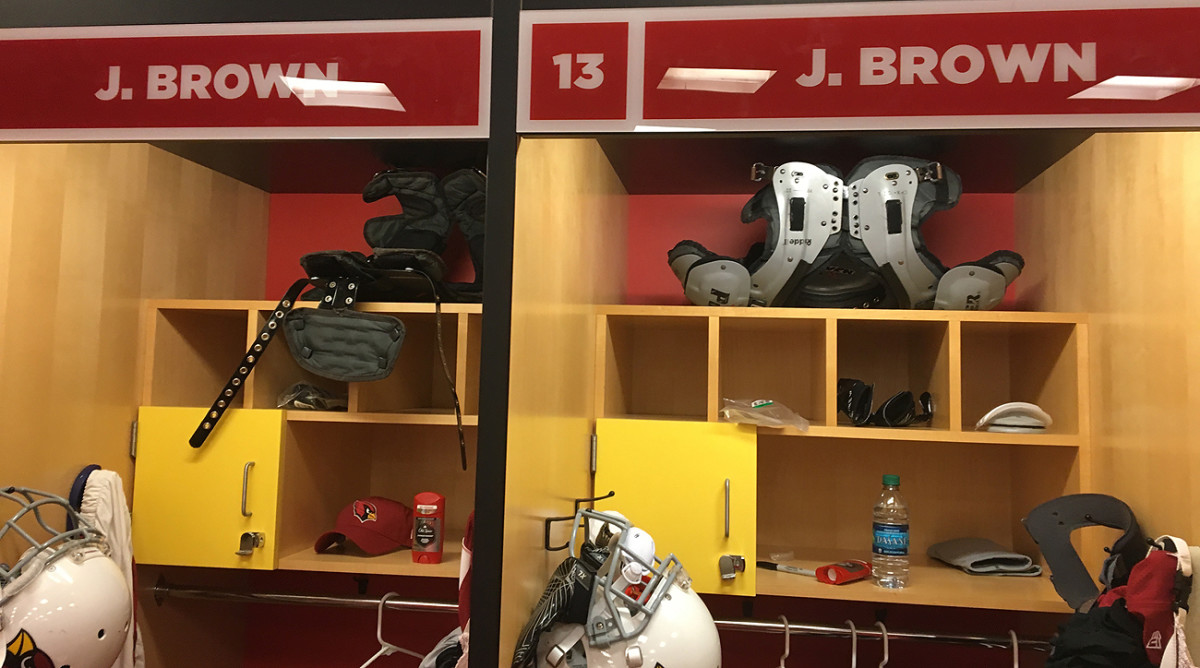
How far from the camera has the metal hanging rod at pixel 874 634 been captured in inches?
74.4

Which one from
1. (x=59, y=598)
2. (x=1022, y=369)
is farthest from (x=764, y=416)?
(x=59, y=598)

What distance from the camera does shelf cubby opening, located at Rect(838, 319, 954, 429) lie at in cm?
205

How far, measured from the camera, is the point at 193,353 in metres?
2.16

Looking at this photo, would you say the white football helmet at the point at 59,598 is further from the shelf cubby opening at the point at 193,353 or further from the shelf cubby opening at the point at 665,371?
the shelf cubby opening at the point at 665,371

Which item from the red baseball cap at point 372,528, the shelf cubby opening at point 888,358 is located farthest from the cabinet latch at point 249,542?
the shelf cubby opening at point 888,358

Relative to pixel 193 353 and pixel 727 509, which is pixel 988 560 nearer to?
pixel 727 509

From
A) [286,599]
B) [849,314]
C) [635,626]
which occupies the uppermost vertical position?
[849,314]

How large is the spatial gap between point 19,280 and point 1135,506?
233cm

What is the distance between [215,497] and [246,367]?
311 mm

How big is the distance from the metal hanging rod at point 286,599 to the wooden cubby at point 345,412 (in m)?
0.12

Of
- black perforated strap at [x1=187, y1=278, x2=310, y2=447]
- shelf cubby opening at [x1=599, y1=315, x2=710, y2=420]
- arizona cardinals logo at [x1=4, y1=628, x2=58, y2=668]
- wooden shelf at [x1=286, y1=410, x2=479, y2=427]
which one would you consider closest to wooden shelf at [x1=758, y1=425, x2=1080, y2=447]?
shelf cubby opening at [x1=599, y1=315, x2=710, y2=420]

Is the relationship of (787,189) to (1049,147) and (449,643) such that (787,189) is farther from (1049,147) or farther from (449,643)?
(449,643)

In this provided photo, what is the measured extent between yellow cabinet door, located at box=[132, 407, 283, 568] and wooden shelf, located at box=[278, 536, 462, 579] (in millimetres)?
66

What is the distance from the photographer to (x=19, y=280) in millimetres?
1721
